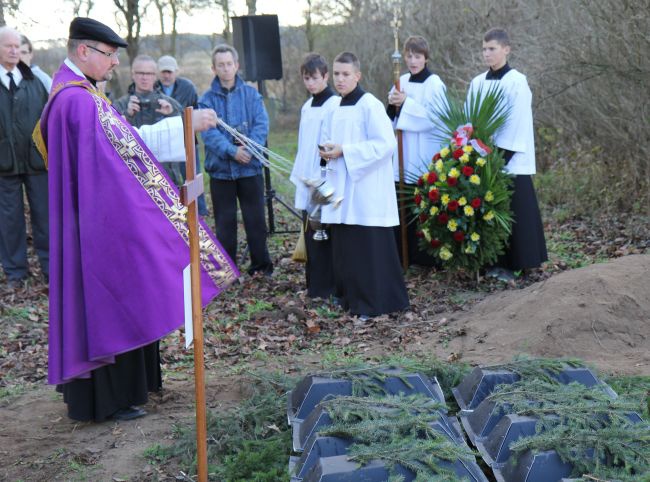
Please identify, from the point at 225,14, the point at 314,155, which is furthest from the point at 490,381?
the point at 225,14

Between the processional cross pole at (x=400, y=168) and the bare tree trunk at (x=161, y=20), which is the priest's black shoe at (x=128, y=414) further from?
the bare tree trunk at (x=161, y=20)

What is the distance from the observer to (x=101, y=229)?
179 inches

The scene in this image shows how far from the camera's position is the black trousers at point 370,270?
24.1 ft

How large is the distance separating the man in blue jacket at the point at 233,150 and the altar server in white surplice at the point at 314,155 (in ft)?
2.11

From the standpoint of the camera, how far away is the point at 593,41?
10758 millimetres

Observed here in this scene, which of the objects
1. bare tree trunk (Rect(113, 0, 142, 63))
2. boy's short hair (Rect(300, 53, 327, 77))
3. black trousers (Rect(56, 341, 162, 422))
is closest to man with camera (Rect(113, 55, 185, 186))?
boy's short hair (Rect(300, 53, 327, 77))

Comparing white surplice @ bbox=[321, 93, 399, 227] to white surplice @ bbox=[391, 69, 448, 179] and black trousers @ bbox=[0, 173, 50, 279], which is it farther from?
black trousers @ bbox=[0, 173, 50, 279]

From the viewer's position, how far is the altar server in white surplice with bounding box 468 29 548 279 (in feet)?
26.5

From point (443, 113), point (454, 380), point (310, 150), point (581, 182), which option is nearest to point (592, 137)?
point (581, 182)

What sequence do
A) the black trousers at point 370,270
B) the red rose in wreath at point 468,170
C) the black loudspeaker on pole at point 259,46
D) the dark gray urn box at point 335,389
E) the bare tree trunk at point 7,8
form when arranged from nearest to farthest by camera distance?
1. the dark gray urn box at point 335,389
2. the black trousers at point 370,270
3. the red rose in wreath at point 468,170
4. the black loudspeaker on pole at point 259,46
5. the bare tree trunk at point 7,8

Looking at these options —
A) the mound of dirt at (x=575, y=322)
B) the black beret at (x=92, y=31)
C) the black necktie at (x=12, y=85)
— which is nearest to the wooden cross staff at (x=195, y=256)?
the black beret at (x=92, y=31)

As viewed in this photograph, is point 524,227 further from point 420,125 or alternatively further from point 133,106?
point 133,106

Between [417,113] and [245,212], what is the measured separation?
204cm

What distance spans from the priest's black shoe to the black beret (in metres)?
2.13
